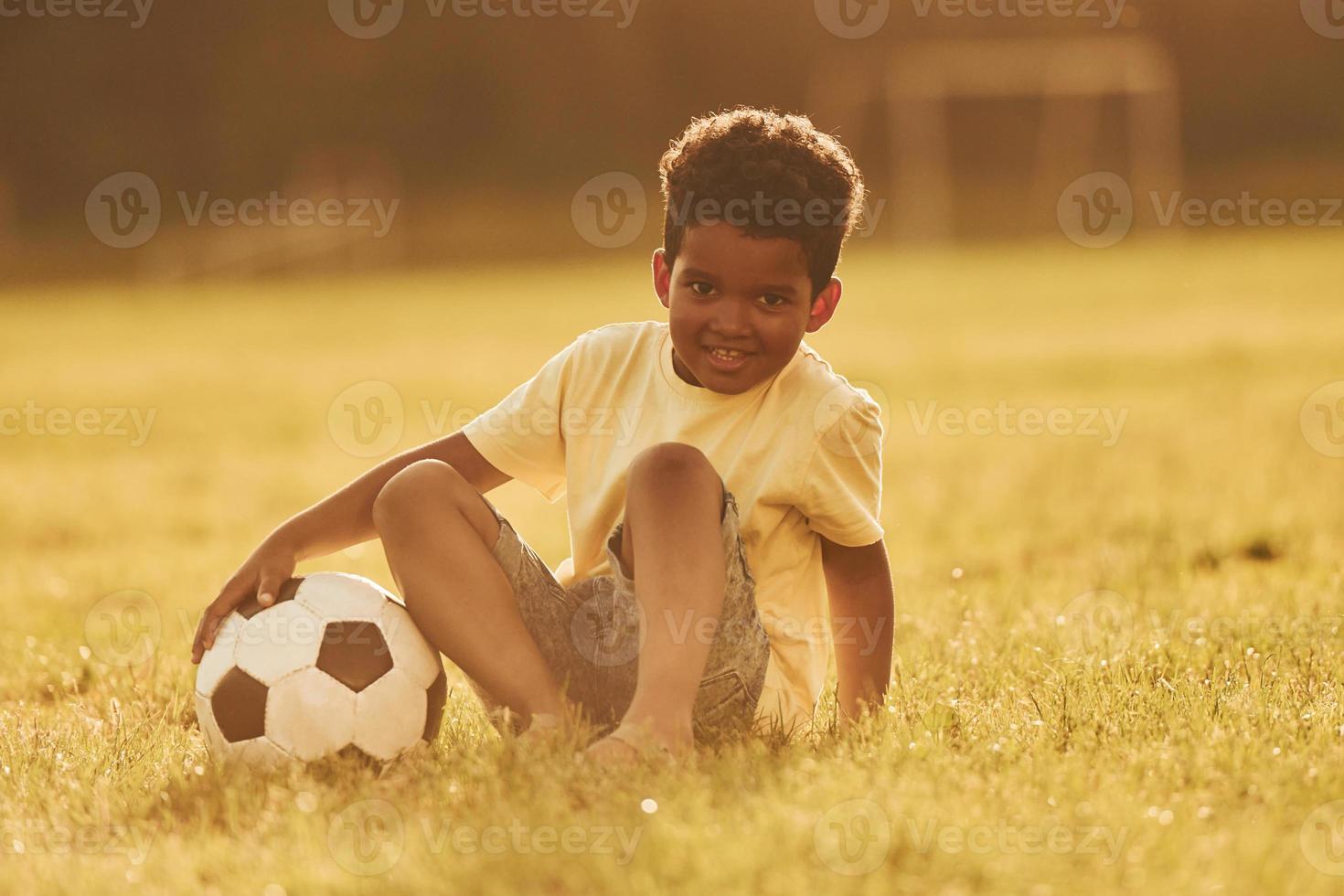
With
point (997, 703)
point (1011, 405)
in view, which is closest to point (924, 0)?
point (1011, 405)

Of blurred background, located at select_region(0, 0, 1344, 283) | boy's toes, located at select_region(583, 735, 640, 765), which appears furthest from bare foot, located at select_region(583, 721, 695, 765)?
blurred background, located at select_region(0, 0, 1344, 283)

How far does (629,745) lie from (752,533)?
0.56 meters

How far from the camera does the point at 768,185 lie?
2.78 meters

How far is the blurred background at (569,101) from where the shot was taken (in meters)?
31.5

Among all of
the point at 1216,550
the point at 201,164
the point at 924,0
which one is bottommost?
the point at 1216,550

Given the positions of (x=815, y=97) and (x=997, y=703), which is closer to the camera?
(x=997, y=703)

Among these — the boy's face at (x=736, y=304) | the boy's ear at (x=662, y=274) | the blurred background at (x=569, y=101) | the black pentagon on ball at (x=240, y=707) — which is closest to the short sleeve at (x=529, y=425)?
the boy's ear at (x=662, y=274)

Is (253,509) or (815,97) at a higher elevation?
(815,97)

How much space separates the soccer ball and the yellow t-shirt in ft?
1.26

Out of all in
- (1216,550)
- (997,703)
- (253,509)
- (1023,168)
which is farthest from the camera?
(1023,168)

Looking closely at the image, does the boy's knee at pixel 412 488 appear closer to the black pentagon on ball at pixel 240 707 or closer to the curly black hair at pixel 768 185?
the black pentagon on ball at pixel 240 707

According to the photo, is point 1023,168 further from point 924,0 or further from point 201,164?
point 201,164

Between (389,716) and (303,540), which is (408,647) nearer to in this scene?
(389,716)

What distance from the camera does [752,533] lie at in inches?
113
